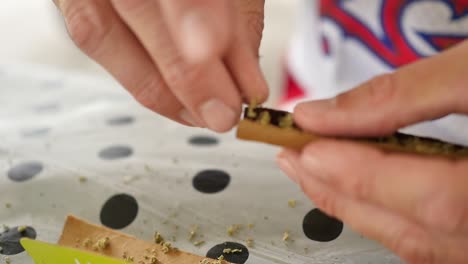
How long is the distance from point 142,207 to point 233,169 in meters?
0.09

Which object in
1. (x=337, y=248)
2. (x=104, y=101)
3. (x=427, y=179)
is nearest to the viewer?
(x=427, y=179)

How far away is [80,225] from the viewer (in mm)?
397

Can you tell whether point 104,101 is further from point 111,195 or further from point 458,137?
point 458,137

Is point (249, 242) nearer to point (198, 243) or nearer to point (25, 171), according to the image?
point (198, 243)

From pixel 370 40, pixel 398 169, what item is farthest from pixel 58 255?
pixel 370 40

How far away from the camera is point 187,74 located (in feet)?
0.94

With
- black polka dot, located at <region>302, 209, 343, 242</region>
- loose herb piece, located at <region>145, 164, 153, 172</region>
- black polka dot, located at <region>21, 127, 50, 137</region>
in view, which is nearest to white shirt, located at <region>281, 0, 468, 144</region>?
black polka dot, located at <region>302, 209, 343, 242</region>

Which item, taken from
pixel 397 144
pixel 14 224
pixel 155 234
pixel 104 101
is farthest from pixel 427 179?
pixel 104 101

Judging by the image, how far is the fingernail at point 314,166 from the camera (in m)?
0.27

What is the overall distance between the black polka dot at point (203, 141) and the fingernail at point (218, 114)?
21 centimetres

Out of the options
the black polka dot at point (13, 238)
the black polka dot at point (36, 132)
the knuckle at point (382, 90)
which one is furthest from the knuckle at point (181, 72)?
the black polka dot at point (36, 132)

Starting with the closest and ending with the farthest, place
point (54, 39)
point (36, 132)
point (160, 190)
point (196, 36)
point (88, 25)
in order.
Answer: point (196, 36), point (88, 25), point (160, 190), point (36, 132), point (54, 39)

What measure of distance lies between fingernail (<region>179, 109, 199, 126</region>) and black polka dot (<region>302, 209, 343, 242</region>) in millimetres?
128

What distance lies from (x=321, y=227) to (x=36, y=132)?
34 centimetres
